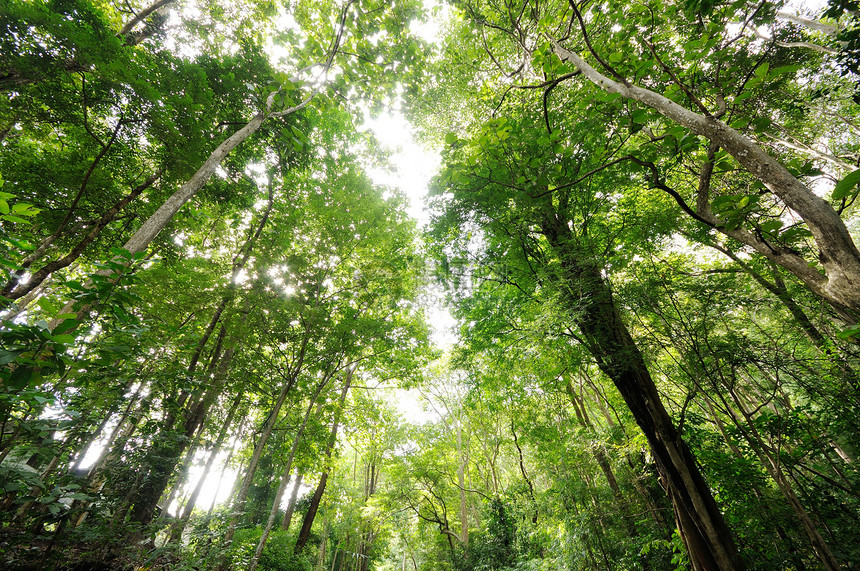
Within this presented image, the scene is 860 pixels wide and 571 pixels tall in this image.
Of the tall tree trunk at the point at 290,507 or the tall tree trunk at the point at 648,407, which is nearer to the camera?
the tall tree trunk at the point at 648,407

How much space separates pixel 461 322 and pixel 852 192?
537 centimetres

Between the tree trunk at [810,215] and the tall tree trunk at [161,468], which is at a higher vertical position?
the tree trunk at [810,215]

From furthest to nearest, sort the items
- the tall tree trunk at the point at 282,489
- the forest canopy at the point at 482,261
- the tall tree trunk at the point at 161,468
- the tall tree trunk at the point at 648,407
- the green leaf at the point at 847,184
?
the tall tree trunk at the point at 161,468
the tall tree trunk at the point at 282,489
the tall tree trunk at the point at 648,407
the forest canopy at the point at 482,261
the green leaf at the point at 847,184

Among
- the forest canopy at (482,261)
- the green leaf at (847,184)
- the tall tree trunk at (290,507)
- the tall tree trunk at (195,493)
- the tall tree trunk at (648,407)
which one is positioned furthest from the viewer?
the tall tree trunk at (290,507)

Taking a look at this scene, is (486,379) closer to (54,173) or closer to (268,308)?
(268,308)

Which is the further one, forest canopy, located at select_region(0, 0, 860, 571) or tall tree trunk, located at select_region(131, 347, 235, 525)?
tall tree trunk, located at select_region(131, 347, 235, 525)

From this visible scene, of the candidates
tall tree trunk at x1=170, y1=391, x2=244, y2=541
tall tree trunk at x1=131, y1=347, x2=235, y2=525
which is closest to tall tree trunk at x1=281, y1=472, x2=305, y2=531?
tall tree trunk at x1=170, y1=391, x2=244, y2=541

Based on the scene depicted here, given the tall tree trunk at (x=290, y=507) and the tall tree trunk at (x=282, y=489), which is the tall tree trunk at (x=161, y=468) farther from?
the tall tree trunk at (x=290, y=507)

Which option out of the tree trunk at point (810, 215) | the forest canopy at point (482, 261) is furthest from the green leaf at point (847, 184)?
the tree trunk at point (810, 215)

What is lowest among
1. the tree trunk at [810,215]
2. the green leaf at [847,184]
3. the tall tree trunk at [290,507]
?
the tall tree trunk at [290,507]

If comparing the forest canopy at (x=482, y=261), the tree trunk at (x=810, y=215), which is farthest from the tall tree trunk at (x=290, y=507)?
the tree trunk at (x=810, y=215)

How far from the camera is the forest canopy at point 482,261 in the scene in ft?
9.00

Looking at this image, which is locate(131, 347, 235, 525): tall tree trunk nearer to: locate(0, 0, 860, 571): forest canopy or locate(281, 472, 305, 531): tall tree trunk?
locate(0, 0, 860, 571): forest canopy

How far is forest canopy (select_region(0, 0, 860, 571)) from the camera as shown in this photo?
2742 millimetres
